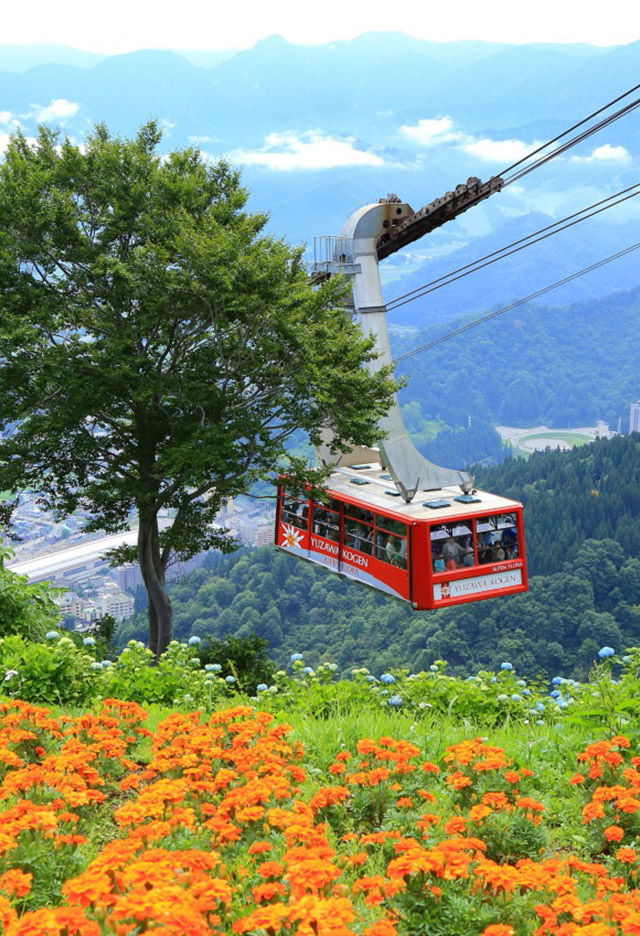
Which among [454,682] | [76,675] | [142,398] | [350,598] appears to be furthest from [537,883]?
[350,598]

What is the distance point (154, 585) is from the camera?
17703 mm

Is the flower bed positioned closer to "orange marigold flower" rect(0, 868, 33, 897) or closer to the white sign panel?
"orange marigold flower" rect(0, 868, 33, 897)

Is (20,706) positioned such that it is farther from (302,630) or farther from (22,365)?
(302,630)

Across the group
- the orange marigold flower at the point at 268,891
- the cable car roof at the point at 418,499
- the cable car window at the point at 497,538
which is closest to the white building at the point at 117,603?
the cable car roof at the point at 418,499

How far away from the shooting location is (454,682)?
28.6 feet

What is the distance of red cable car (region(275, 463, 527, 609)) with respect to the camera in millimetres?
15984

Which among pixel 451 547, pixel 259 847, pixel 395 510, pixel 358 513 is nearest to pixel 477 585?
pixel 451 547

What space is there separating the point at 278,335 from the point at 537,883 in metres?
12.8

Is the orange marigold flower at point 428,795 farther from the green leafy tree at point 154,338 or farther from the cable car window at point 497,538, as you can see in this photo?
the cable car window at point 497,538

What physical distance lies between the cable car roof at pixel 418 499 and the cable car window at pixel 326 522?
1.43ft

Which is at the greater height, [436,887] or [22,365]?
[22,365]

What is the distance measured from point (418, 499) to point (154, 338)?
198 inches

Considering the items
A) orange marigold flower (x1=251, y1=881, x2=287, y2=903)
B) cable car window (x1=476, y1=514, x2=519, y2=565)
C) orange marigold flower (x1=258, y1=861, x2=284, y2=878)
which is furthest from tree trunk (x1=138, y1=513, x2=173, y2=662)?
orange marigold flower (x1=258, y1=861, x2=284, y2=878)

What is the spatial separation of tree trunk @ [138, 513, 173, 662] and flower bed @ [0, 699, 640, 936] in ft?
34.2
